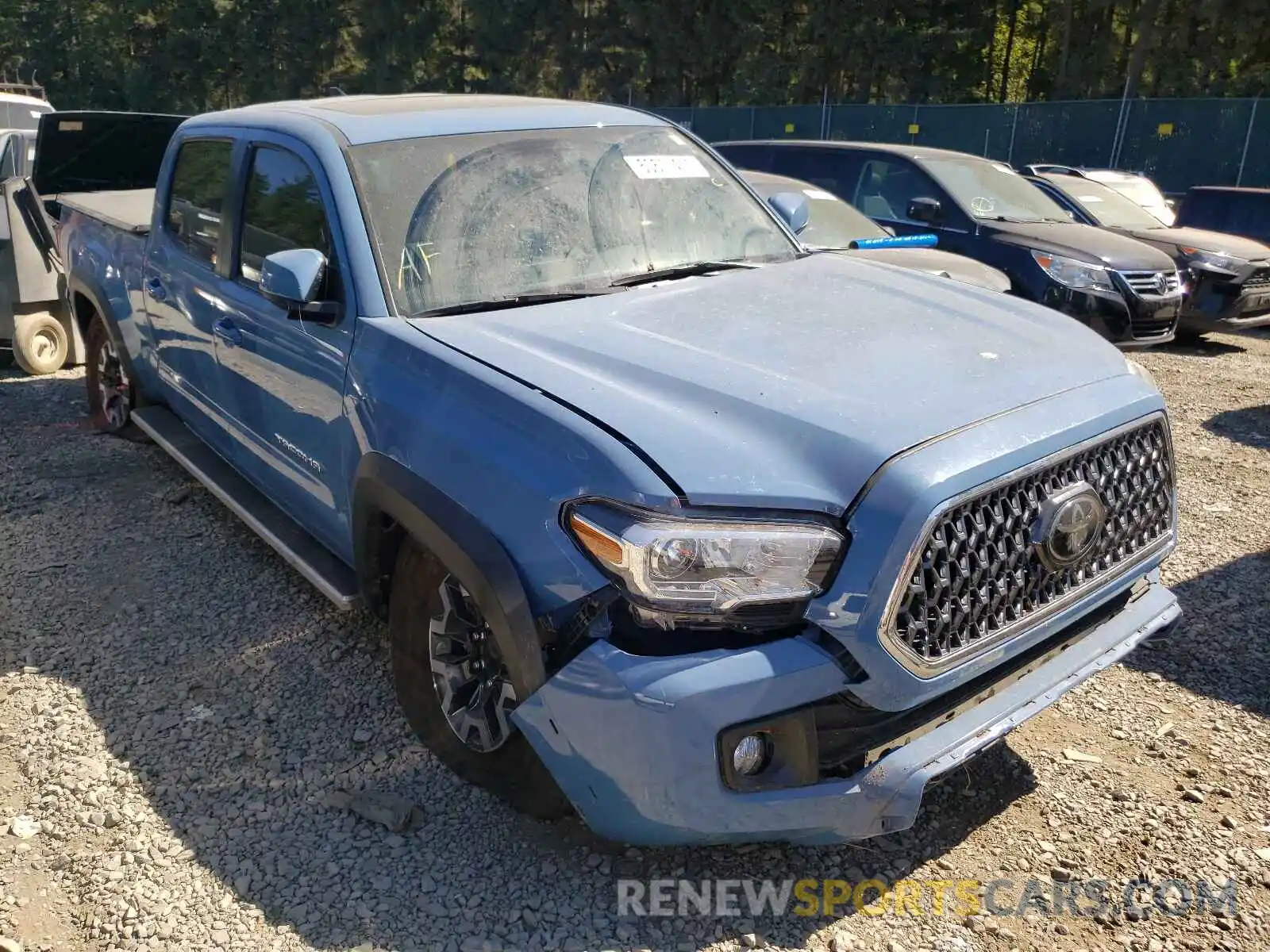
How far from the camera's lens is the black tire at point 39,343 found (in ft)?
24.6

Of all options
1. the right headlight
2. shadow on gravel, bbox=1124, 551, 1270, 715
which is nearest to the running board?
shadow on gravel, bbox=1124, 551, 1270, 715

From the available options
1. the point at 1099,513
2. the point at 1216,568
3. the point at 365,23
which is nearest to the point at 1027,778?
the point at 1099,513

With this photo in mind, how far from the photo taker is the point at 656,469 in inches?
87.4

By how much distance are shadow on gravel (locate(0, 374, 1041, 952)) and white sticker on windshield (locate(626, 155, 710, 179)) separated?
1.99m

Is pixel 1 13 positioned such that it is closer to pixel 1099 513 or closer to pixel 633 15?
pixel 633 15

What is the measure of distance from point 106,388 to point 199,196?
7.39ft

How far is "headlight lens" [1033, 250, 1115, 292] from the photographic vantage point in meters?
8.50

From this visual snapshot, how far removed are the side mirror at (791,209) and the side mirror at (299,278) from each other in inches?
79.8

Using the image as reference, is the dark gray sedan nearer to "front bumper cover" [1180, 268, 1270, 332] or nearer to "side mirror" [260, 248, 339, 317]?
"front bumper cover" [1180, 268, 1270, 332]

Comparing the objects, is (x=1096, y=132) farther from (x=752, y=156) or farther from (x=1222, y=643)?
(x=1222, y=643)

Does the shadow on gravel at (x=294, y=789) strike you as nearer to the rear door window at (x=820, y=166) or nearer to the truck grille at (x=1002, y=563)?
the truck grille at (x=1002, y=563)

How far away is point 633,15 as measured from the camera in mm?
42938

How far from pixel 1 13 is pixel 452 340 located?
63621mm

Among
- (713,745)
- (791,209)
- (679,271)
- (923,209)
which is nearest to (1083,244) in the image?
(923,209)
